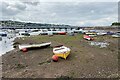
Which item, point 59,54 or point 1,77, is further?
point 59,54

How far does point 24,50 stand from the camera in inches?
1113

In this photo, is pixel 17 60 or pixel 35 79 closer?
pixel 35 79

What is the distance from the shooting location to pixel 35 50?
2870 centimetres

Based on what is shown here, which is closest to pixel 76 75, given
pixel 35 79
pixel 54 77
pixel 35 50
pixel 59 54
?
pixel 54 77

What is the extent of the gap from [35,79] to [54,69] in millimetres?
2638

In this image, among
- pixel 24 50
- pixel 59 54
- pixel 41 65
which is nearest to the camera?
pixel 41 65

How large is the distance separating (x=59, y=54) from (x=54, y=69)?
4.00 meters

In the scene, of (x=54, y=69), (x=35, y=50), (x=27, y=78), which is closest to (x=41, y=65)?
(x=54, y=69)

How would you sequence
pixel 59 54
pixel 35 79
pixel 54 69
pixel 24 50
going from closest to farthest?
pixel 35 79 < pixel 54 69 < pixel 59 54 < pixel 24 50

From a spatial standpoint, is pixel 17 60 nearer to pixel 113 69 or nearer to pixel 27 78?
pixel 27 78

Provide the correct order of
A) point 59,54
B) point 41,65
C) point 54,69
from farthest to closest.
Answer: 1. point 59,54
2. point 41,65
3. point 54,69

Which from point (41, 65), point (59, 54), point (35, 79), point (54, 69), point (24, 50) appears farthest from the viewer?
point (24, 50)

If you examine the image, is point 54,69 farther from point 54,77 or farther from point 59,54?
point 59,54

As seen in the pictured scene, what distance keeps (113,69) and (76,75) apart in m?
3.97
